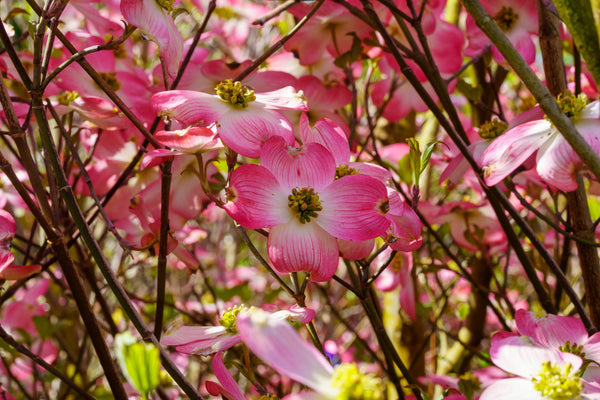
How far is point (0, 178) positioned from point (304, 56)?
43 cm

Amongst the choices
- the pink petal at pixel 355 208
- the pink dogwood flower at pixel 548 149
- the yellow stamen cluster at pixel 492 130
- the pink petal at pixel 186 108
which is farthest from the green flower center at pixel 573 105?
the pink petal at pixel 186 108

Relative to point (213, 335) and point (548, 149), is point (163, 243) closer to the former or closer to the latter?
point (213, 335)

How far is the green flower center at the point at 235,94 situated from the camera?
0.52 m

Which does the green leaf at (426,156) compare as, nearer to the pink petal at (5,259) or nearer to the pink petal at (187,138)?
the pink petal at (187,138)

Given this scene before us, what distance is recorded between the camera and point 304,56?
0.79 meters

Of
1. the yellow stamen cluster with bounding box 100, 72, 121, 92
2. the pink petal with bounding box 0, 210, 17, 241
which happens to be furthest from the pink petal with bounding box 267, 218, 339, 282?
the yellow stamen cluster with bounding box 100, 72, 121, 92

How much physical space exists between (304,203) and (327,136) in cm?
9

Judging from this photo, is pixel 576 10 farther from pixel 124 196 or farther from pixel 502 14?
pixel 124 196

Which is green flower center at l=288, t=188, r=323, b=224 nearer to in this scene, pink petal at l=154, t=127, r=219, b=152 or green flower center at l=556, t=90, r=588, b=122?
pink petal at l=154, t=127, r=219, b=152

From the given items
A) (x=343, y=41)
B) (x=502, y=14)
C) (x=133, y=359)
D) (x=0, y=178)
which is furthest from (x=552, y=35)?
(x=0, y=178)

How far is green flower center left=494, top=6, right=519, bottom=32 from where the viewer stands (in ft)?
2.39

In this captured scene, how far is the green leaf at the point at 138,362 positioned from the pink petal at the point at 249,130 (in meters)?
0.19

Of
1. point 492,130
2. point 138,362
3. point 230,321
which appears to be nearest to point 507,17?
point 492,130

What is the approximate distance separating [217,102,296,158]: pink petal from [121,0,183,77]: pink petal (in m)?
0.08
